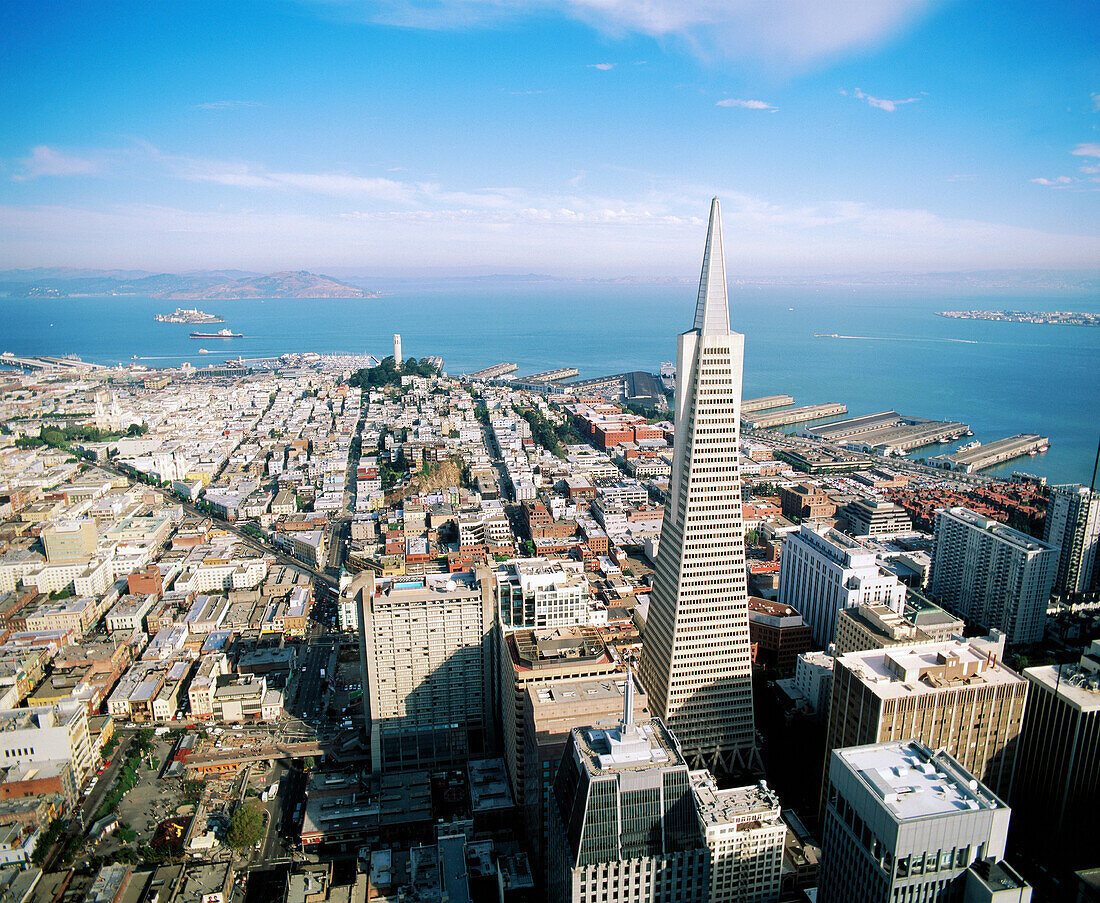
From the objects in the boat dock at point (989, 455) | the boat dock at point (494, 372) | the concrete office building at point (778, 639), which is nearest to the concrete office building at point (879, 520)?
the boat dock at point (989, 455)

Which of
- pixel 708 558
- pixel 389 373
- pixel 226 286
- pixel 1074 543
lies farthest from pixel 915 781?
pixel 226 286

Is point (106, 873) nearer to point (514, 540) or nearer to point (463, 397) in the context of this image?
point (514, 540)

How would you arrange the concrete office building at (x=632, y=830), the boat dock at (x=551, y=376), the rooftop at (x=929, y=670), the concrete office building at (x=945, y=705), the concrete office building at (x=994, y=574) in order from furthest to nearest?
the boat dock at (x=551, y=376) < the concrete office building at (x=994, y=574) < the rooftop at (x=929, y=670) < the concrete office building at (x=945, y=705) < the concrete office building at (x=632, y=830)

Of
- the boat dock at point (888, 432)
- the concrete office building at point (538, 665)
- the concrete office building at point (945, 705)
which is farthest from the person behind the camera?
the boat dock at point (888, 432)

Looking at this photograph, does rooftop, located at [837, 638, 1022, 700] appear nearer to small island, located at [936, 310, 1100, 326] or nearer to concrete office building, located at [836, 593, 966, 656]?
concrete office building, located at [836, 593, 966, 656]

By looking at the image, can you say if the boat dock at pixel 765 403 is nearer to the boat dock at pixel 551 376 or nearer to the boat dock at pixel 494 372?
the boat dock at pixel 551 376

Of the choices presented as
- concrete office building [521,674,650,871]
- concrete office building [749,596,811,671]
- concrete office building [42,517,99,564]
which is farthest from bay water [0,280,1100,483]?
concrete office building [42,517,99,564]

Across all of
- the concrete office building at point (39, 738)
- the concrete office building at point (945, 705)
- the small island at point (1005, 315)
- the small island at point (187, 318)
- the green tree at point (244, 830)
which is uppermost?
the small island at point (1005, 315)
